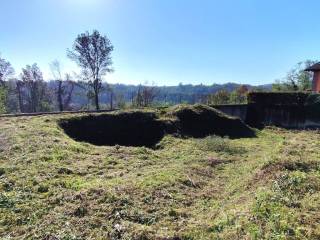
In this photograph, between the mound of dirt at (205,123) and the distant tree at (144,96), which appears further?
the distant tree at (144,96)

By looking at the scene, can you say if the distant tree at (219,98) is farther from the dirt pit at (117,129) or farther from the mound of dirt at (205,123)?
the dirt pit at (117,129)

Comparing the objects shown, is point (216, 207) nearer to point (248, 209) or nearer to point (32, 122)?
point (248, 209)

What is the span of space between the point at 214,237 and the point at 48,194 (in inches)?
145

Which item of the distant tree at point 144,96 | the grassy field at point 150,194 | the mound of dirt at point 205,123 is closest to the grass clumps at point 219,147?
the grassy field at point 150,194

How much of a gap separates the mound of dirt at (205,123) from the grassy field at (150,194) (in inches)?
208

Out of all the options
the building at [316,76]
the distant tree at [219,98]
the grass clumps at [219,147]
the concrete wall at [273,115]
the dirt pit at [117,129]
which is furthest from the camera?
the distant tree at [219,98]

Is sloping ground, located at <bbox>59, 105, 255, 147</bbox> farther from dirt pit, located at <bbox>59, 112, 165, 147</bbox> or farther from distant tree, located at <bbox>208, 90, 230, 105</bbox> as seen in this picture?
distant tree, located at <bbox>208, 90, 230, 105</bbox>

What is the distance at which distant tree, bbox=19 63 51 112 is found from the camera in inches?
1734

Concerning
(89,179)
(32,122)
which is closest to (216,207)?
(89,179)

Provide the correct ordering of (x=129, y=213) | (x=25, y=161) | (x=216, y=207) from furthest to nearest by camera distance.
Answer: (x=25, y=161) → (x=216, y=207) → (x=129, y=213)

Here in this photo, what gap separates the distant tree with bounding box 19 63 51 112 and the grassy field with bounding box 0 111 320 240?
110ft

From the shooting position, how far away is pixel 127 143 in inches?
627

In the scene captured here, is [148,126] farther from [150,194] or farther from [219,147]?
[150,194]

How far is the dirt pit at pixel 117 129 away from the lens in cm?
1576
